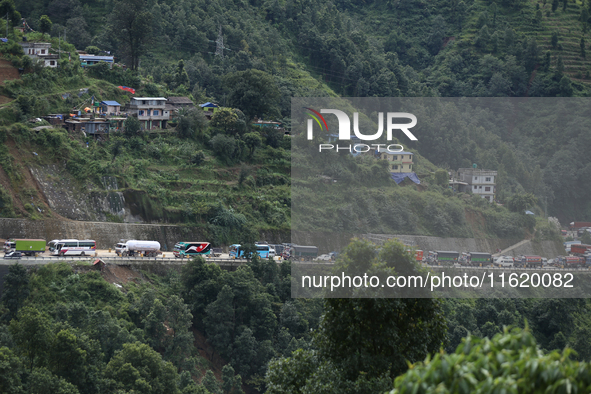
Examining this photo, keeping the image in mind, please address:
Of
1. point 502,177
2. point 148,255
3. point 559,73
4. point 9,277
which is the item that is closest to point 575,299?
point 502,177

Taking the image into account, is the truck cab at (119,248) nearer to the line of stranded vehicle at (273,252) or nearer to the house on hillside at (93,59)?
the line of stranded vehicle at (273,252)

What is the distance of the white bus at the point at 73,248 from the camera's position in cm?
2333

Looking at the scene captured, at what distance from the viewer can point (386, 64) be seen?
5381 cm

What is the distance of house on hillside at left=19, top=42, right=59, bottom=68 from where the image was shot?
31272 millimetres

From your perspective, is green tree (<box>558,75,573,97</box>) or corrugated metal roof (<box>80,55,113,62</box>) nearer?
corrugated metal roof (<box>80,55,113,62</box>)

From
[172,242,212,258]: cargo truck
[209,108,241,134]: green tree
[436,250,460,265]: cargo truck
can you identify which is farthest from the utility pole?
[436,250,460,265]: cargo truck

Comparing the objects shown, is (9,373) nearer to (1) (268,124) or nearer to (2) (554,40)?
(1) (268,124)

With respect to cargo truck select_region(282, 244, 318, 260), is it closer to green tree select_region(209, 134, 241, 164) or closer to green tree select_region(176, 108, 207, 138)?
green tree select_region(209, 134, 241, 164)

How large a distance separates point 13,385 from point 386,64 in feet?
146

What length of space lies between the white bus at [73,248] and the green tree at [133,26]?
16.0m

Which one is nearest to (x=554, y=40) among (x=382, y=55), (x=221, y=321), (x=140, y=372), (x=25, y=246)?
(x=382, y=55)

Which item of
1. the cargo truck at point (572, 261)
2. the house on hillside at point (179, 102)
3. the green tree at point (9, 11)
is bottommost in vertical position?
the cargo truck at point (572, 261)

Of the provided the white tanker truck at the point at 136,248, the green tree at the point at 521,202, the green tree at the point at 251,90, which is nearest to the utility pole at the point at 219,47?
the green tree at the point at 251,90

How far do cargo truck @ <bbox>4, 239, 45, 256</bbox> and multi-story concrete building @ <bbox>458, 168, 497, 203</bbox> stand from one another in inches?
667
